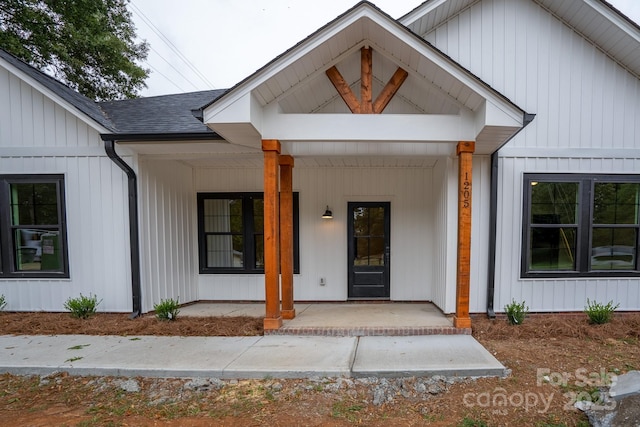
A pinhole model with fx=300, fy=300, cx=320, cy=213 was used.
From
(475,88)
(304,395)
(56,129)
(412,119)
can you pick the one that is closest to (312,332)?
(304,395)

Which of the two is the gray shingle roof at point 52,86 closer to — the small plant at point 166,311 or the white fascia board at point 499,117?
the small plant at point 166,311

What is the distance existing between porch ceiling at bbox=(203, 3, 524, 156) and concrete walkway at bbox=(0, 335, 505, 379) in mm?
2656

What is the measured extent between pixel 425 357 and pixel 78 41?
14172 millimetres

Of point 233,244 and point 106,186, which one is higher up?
point 106,186

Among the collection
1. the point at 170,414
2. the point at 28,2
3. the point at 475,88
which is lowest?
the point at 170,414

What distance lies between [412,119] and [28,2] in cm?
1328

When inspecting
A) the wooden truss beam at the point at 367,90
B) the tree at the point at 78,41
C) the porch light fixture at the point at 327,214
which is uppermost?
the tree at the point at 78,41

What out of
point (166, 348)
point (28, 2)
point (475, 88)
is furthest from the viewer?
point (28, 2)

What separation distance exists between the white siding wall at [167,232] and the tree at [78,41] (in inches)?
329

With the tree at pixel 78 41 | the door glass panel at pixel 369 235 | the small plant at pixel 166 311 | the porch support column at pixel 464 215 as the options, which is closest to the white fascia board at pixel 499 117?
the porch support column at pixel 464 215

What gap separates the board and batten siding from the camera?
4.76 meters

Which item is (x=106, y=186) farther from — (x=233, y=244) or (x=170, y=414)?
(x=170, y=414)

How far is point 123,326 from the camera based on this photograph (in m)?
4.48

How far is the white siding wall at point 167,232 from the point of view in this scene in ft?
16.6
